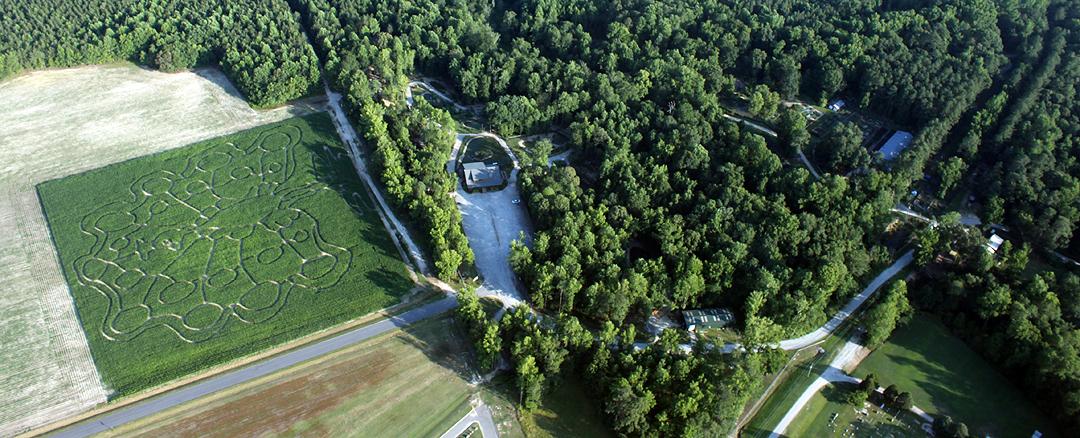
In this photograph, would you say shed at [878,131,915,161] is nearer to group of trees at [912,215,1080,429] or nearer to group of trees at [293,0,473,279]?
group of trees at [912,215,1080,429]

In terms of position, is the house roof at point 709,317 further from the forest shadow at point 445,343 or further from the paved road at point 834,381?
the forest shadow at point 445,343

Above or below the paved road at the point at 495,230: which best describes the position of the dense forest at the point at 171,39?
above

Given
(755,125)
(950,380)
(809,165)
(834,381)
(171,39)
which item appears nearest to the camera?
(834,381)

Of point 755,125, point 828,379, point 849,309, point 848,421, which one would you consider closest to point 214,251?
point 828,379

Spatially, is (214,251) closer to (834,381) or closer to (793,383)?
(793,383)

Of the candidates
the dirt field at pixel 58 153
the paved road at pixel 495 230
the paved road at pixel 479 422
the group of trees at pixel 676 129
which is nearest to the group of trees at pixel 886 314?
the group of trees at pixel 676 129

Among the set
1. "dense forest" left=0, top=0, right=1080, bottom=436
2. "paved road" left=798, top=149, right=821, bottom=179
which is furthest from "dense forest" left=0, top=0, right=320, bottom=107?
"paved road" left=798, top=149, right=821, bottom=179

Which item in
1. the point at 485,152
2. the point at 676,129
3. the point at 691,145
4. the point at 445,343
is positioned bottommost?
the point at 445,343
